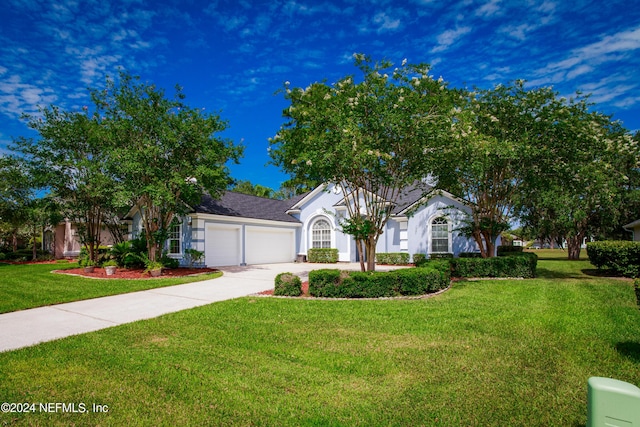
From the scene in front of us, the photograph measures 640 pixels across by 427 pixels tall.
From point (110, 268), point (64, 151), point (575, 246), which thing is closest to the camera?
point (110, 268)

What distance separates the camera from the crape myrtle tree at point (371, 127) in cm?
961

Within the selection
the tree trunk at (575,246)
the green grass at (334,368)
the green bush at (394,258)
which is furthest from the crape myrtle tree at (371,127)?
the tree trunk at (575,246)

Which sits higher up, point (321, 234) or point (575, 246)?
point (321, 234)

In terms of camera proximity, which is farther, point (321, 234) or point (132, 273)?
point (321, 234)

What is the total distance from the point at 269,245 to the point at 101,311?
14.5 metres

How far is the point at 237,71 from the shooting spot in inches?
575

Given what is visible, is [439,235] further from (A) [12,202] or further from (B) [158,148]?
(A) [12,202]

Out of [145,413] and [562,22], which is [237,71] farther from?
[145,413]

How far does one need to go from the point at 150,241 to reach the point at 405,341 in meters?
13.4

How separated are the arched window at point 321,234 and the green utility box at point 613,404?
21056mm

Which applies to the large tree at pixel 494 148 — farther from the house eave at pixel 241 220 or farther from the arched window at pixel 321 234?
the house eave at pixel 241 220

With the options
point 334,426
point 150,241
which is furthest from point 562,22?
point 150,241

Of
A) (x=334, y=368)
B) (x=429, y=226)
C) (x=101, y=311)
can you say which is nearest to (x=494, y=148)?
(x=429, y=226)

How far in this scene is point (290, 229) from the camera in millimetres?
24203
